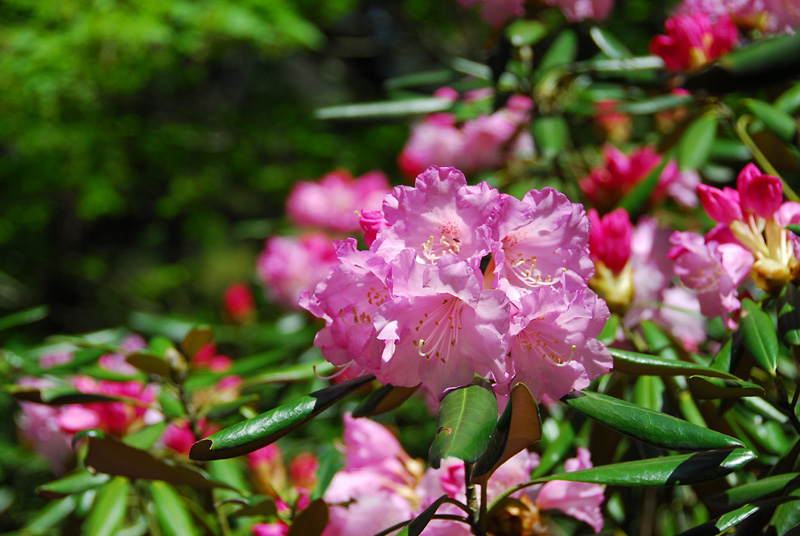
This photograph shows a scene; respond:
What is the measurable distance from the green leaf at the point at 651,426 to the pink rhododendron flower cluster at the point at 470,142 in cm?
99

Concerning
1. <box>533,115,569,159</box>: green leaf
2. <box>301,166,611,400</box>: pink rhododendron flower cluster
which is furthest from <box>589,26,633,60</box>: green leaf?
<box>301,166,611,400</box>: pink rhododendron flower cluster

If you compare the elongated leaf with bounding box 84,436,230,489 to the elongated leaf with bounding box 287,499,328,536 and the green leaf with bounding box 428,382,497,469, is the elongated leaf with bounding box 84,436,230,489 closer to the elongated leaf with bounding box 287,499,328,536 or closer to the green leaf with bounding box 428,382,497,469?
the elongated leaf with bounding box 287,499,328,536

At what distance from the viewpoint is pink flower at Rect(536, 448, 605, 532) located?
0.70 m

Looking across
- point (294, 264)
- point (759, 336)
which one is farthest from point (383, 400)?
point (294, 264)

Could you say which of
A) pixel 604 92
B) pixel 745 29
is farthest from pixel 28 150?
pixel 745 29

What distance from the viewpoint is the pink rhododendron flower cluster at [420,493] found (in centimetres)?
67

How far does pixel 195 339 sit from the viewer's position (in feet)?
2.92

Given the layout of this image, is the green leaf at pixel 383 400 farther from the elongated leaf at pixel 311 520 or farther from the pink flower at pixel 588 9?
the pink flower at pixel 588 9

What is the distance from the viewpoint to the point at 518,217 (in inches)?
21.0

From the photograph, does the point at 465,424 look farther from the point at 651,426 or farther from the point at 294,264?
the point at 294,264

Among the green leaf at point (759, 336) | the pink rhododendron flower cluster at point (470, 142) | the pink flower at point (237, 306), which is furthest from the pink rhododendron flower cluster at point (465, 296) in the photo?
the pink flower at point (237, 306)

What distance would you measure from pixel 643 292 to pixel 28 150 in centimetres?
253

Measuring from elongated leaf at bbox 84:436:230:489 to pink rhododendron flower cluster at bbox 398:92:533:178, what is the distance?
3.33 ft

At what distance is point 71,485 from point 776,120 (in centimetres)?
104
